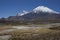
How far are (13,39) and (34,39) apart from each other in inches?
113

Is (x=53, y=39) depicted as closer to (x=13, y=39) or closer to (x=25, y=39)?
(x=25, y=39)

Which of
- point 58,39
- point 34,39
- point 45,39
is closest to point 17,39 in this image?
point 34,39

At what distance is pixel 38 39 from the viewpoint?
22391mm

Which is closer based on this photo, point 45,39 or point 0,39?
point 45,39

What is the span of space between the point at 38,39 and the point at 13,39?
343 cm

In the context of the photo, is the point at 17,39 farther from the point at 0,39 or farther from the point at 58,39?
the point at 58,39

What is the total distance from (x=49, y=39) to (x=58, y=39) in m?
1.20

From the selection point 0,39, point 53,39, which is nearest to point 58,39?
point 53,39

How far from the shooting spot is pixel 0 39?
24359 millimetres

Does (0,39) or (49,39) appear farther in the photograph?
(0,39)

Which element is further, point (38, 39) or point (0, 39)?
point (0, 39)

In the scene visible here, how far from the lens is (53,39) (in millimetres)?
21891

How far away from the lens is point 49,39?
21953 mm

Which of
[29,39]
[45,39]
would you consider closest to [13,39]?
[29,39]
